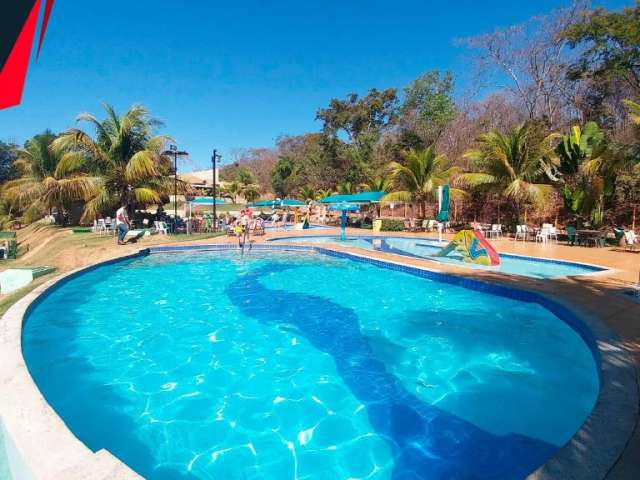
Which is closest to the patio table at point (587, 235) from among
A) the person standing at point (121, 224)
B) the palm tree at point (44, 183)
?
the person standing at point (121, 224)

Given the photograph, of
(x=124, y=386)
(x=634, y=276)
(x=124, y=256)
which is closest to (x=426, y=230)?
(x=634, y=276)

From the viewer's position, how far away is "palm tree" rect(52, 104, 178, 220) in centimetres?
1802

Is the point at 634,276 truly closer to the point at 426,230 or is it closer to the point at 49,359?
the point at 49,359

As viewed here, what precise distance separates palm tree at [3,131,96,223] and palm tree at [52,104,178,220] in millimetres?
683

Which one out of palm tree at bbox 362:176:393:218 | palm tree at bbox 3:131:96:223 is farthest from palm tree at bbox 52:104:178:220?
palm tree at bbox 362:176:393:218

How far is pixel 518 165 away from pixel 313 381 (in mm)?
16592

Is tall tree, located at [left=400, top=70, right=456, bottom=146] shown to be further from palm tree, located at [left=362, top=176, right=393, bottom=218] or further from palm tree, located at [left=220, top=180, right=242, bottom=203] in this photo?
palm tree, located at [left=220, top=180, right=242, bottom=203]

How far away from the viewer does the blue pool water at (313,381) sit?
353 cm

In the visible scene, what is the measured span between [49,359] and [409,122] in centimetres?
3089

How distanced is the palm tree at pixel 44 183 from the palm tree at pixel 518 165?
19490mm

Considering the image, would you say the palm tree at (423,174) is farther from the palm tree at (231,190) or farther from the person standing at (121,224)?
the palm tree at (231,190)

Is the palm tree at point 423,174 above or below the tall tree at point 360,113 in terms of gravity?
below

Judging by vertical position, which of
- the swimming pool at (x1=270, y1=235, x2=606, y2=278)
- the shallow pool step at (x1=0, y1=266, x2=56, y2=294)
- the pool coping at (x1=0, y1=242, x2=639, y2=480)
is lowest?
the shallow pool step at (x1=0, y1=266, x2=56, y2=294)
